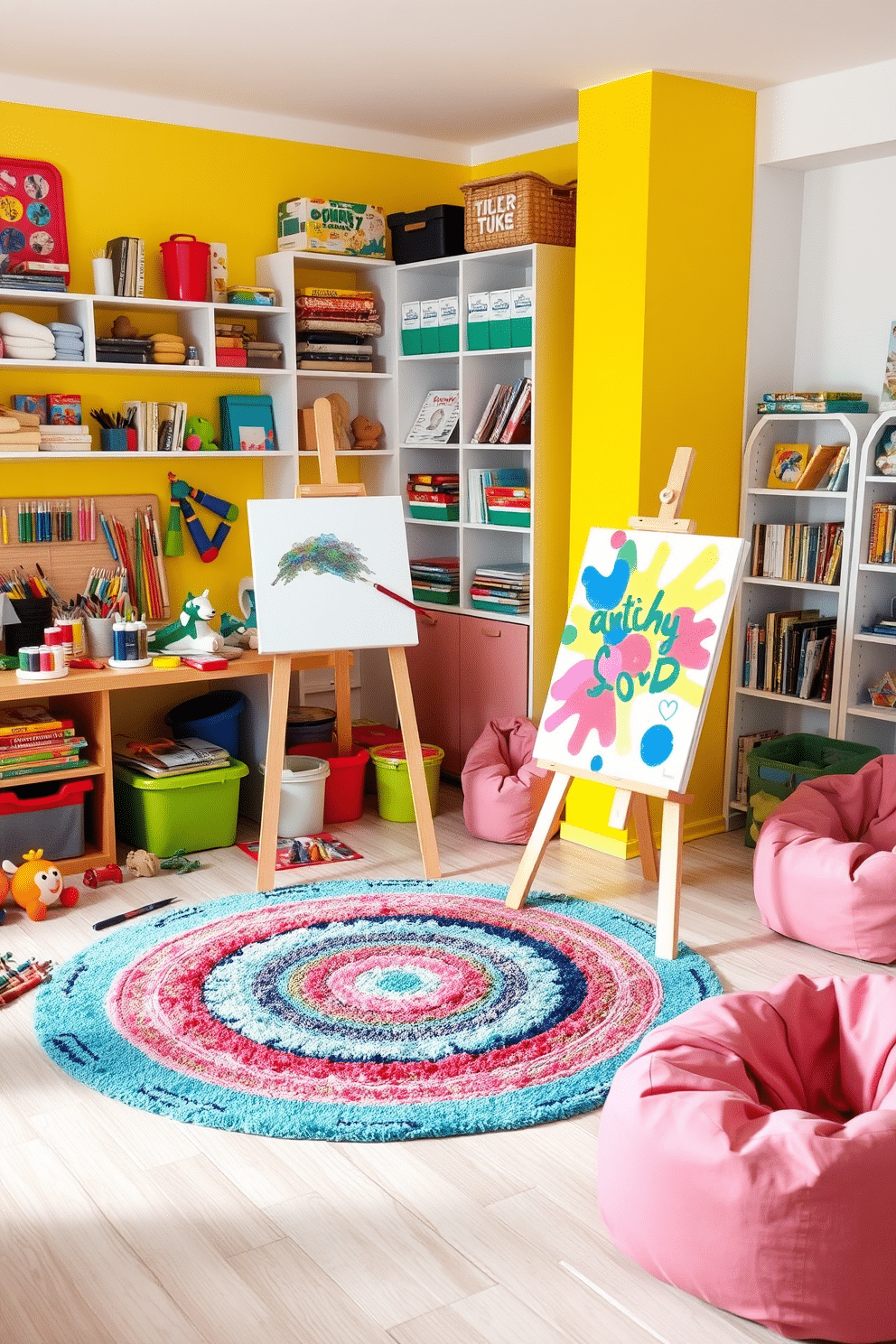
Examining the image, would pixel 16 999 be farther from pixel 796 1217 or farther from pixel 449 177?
pixel 449 177

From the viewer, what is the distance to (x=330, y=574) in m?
3.96

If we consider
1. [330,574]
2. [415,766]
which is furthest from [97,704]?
[415,766]

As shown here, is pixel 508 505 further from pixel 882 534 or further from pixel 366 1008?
pixel 366 1008

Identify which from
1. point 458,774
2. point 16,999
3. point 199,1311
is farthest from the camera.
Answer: point 458,774

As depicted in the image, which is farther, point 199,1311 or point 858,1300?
point 199,1311

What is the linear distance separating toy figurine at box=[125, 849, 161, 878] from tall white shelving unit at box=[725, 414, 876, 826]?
6.76 feet

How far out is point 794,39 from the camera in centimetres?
368

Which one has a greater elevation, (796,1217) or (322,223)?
(322,223)

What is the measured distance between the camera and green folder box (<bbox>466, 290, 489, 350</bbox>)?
470cm

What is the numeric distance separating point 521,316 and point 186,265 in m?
1.20

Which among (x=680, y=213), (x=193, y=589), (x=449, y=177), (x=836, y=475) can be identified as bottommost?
(x=193, y=589)

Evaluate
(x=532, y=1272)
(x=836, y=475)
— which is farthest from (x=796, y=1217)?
(x=836, y=475)

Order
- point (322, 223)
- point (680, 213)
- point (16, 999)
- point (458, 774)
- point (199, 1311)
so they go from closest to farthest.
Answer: point (199, 1311) < point (16, 999) < point (680, 213) < point (322, 223) < point (458, 774)

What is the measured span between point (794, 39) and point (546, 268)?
43.6 inches
